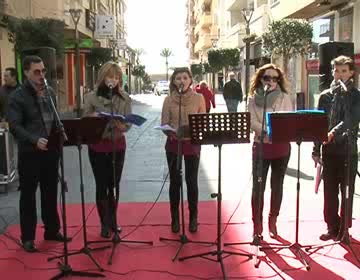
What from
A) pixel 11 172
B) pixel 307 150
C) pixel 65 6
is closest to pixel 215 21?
pixel 65 6

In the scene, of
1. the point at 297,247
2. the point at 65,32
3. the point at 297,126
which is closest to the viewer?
the point at 297,126

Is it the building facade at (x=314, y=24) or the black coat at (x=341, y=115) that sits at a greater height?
the building facade at (x=314, y=24)

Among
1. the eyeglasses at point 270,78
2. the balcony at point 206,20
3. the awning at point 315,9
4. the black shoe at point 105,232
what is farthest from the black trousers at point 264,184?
the balcony at point 206,20

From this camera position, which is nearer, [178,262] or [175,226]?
[178,262]

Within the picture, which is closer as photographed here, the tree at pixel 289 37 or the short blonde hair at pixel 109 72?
the short blonde hair at pixel 109 72

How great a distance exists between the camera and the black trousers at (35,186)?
5719mm

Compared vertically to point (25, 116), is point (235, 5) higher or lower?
higher

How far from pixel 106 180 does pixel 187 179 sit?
0.88 m

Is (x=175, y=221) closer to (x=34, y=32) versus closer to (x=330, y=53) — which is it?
(x=330, y=53)

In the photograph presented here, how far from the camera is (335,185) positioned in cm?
591

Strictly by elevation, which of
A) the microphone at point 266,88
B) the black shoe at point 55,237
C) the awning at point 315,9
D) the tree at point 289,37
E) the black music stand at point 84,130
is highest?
the awning at point 315,9

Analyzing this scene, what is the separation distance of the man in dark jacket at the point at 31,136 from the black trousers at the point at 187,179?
1.22 meters

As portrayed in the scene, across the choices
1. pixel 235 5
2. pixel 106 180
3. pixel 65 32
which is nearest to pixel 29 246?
pixel 106 180

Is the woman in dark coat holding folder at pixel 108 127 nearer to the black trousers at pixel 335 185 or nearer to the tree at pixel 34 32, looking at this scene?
the black trousers at pixel 335 185
